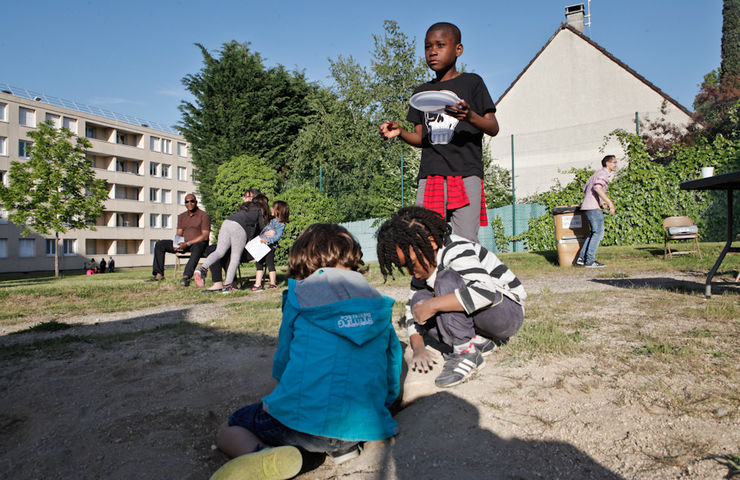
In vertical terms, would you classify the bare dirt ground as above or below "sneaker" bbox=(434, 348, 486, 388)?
below

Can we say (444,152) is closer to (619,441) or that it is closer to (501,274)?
(501,274)

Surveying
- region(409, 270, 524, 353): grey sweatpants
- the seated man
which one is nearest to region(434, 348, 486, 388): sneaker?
region(409, 270, 524, 353): grey sweatpants

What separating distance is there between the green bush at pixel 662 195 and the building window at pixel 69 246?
44150mm

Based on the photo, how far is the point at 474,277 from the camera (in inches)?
97.0

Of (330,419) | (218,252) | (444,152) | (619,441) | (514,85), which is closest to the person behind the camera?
(619,441)

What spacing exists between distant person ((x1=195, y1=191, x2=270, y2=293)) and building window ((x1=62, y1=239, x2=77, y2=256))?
42.4 meters

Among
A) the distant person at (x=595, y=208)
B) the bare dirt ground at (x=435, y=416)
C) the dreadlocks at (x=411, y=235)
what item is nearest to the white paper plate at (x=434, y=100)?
the dreadlocks at (x=411, y=235)

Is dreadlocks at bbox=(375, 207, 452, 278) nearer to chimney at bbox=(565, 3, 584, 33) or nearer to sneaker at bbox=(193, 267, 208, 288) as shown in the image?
sneaker at bbox=(193, 267, 208, 288)

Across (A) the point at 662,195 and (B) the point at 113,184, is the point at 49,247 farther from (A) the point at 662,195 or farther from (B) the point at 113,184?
(A) the point at 662,195

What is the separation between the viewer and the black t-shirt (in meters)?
3.41


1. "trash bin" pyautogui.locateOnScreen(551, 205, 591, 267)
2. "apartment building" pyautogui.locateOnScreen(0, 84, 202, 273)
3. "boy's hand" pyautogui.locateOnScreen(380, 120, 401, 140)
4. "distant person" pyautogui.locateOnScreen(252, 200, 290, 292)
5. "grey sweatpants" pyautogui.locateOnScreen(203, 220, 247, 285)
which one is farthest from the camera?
"apartment building" pyautogui.locateOnScreen(0, 84, 202, 273)

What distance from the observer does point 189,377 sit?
2961 mm

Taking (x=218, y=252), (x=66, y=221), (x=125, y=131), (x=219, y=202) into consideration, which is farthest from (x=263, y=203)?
(x=125, y=131)

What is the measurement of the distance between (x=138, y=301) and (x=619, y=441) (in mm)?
6437
